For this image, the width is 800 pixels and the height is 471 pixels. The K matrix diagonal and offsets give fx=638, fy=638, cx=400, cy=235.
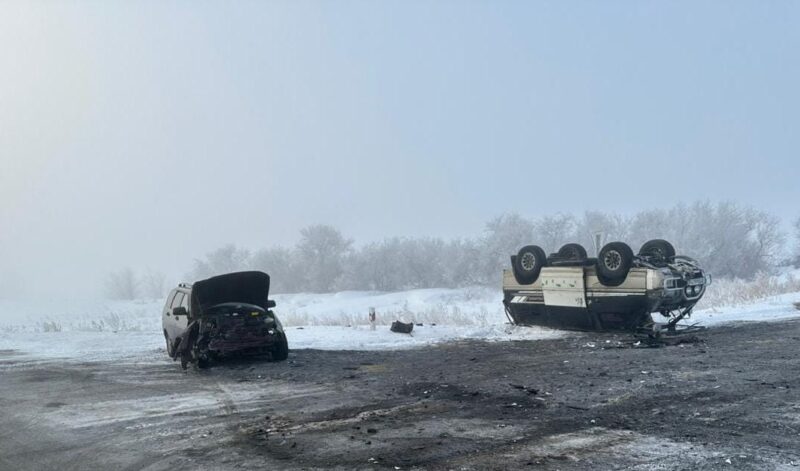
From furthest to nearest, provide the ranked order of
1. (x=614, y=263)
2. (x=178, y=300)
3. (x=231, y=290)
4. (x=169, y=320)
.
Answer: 1. (x=614, y=263)
2. (x=169, y=320)
3. (x=178, y=300)
4. (x=231, y=290)

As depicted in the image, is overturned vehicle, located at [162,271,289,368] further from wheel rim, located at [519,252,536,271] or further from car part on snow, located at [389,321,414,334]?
wheel rim, located at [519,252,536,271]

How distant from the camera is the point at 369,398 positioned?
9.15 m

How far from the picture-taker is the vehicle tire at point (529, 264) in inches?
697

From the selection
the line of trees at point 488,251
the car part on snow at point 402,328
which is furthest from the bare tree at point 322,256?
the car part on snow at point 402,328

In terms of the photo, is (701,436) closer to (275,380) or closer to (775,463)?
(775,463)

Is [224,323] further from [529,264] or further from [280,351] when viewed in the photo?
[529,264]

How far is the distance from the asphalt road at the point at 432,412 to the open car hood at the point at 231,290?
1695 mm

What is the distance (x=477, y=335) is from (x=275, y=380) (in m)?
7.70

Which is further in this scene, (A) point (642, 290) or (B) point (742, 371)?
(A) point (642, 290)

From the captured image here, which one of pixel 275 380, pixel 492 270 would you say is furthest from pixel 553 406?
pixel 492 270

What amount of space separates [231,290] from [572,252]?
9757 mm

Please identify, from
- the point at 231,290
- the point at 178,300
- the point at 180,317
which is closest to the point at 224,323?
the point at 231,290

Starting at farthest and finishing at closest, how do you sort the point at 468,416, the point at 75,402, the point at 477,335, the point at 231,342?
1. the point at 477,335
2. the point at 231,342
3. the point at 75,402
4. the point at 468,416

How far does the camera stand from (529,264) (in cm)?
1794
